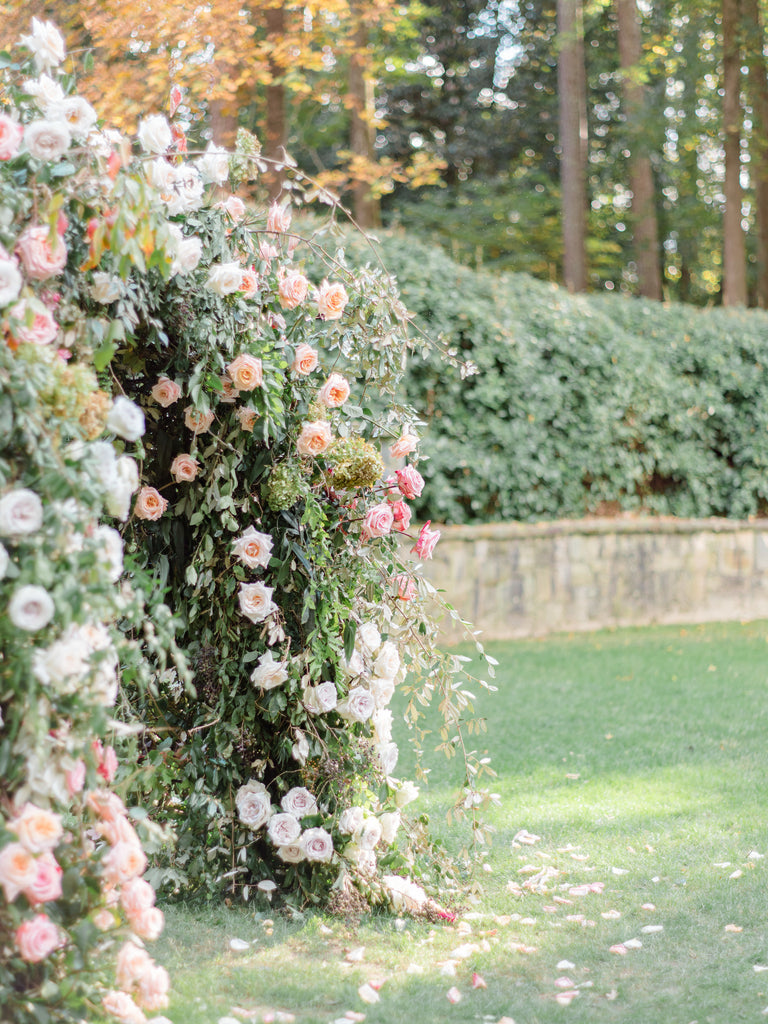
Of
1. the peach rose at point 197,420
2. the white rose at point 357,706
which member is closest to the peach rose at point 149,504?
the peach rose at point 197,420

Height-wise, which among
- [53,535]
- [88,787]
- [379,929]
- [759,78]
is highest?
[759,78]

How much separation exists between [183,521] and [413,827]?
1323 millimetres

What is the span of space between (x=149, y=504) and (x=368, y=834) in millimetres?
1210

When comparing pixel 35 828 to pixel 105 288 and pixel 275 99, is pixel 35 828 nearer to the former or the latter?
pixel 105 288

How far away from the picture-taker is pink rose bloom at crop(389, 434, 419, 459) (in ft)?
11.1

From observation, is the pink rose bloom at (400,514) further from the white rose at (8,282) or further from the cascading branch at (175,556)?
the white rose at (8,282)

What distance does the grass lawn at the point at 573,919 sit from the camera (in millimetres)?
2668

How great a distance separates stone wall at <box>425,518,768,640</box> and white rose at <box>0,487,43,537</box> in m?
6.05

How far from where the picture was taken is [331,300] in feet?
10.4

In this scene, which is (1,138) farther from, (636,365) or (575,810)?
(636,365)

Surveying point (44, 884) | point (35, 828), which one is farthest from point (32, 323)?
point (44, 884)

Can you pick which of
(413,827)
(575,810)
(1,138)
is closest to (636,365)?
(575,810)

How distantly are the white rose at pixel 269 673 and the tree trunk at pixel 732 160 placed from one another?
11897 mm

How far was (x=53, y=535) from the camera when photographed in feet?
6.53
